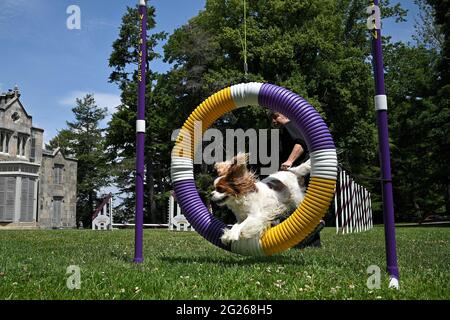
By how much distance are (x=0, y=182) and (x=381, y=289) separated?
24584mm

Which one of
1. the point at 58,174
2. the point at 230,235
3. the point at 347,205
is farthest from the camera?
the point at 58,174

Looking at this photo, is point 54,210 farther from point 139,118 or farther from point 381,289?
point 381,289

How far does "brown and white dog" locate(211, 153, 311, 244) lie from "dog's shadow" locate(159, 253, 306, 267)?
37cm

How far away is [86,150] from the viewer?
4259 centimetres

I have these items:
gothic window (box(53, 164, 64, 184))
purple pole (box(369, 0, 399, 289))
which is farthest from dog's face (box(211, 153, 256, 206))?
gothic window (box(53, 164, 64, 184))

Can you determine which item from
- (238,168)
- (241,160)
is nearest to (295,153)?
(241,160)

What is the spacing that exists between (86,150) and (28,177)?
17.5 m

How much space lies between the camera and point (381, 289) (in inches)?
131

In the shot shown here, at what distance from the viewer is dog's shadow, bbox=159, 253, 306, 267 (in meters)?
5.01

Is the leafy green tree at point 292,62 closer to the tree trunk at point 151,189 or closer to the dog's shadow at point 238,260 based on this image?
the tree trunk at point 151,189

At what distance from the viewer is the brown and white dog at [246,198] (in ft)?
15.8

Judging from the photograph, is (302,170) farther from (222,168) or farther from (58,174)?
(58,174)
